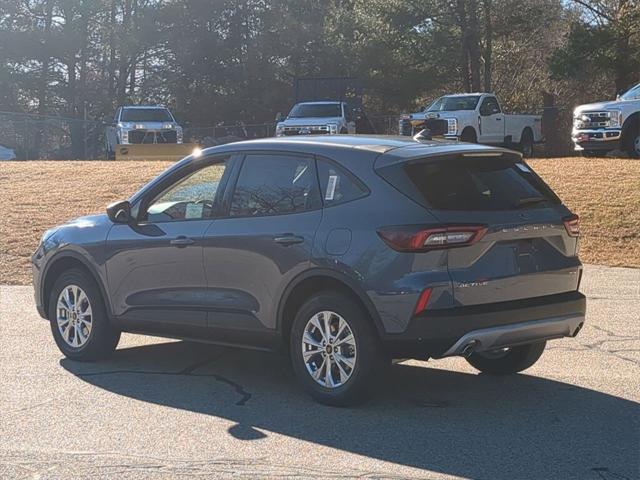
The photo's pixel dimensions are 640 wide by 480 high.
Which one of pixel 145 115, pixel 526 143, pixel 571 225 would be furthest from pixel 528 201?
pixel 145 115

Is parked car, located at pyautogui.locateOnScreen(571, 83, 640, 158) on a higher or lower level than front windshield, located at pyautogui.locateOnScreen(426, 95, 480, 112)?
lower

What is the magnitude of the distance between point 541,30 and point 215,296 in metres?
38.3

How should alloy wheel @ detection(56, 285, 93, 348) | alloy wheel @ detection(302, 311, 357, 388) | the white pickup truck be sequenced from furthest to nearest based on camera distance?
the white pickup truck → alloy wheel @ detection(56, 285, 93, 348) → alloy wheel @ detection(302, 311, 357, 388)

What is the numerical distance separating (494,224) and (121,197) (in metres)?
14.0

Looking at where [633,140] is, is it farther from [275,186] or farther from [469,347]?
[469,347]

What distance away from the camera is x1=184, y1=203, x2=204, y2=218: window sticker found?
23.9 ft

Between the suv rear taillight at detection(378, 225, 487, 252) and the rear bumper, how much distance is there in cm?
41

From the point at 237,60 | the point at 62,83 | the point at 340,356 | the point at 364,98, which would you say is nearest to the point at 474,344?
the point at 340,356

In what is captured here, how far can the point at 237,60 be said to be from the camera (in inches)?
1871

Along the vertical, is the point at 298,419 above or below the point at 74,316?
below

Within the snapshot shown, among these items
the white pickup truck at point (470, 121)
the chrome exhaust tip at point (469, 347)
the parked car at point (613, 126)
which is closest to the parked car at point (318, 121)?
the white pickup truck at point (470, 121)

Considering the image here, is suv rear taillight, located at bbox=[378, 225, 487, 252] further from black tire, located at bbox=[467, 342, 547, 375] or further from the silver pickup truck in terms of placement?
the silver pickup truck

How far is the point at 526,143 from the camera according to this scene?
28766 mm

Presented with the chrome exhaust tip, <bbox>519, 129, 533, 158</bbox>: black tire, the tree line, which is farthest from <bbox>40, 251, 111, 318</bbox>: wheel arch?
the tree line
